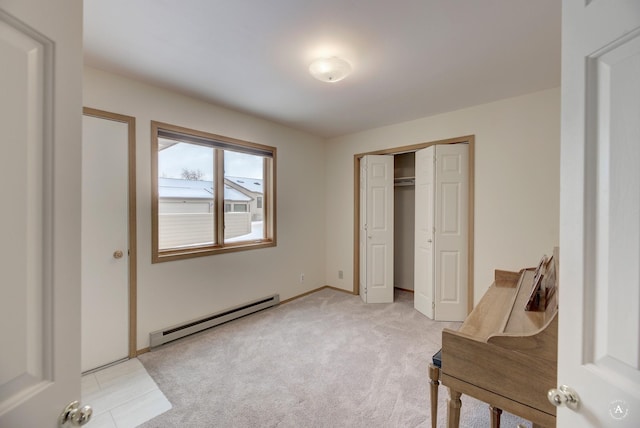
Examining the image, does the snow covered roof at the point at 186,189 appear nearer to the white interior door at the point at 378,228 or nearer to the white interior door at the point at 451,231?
the white interior door at the point at 378,228

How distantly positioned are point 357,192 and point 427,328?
2.05 m

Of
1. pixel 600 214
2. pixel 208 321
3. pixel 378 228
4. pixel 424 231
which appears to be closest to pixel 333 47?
pixel 600 214

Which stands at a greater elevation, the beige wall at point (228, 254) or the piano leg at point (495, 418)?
the beige wall at point (228, 254)

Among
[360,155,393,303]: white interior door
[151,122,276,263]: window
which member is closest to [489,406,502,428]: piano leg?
[360,155,393,303]: white interior door

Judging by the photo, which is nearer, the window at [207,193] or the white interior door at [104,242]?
the white interior door at [104,242]

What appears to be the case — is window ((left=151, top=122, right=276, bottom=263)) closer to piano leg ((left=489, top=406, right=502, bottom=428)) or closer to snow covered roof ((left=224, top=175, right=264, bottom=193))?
snow covered roof ((left=224, top=175, right=264, bottom=193))

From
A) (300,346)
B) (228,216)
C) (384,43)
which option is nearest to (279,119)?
(228,216)

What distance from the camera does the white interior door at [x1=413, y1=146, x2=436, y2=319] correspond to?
3287 mm

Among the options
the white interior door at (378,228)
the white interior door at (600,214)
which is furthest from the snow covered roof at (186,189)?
the white interior door at (600,214)

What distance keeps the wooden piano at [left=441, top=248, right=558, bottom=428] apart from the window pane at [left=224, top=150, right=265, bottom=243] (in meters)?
2.70

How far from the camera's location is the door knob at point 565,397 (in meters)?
0.65

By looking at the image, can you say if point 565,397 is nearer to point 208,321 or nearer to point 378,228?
point 208,321

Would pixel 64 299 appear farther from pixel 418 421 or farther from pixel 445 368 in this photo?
pixel 418 421

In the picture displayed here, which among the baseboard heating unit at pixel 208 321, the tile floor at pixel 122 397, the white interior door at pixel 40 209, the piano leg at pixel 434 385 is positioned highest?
the white interior door at pixel 40 209
